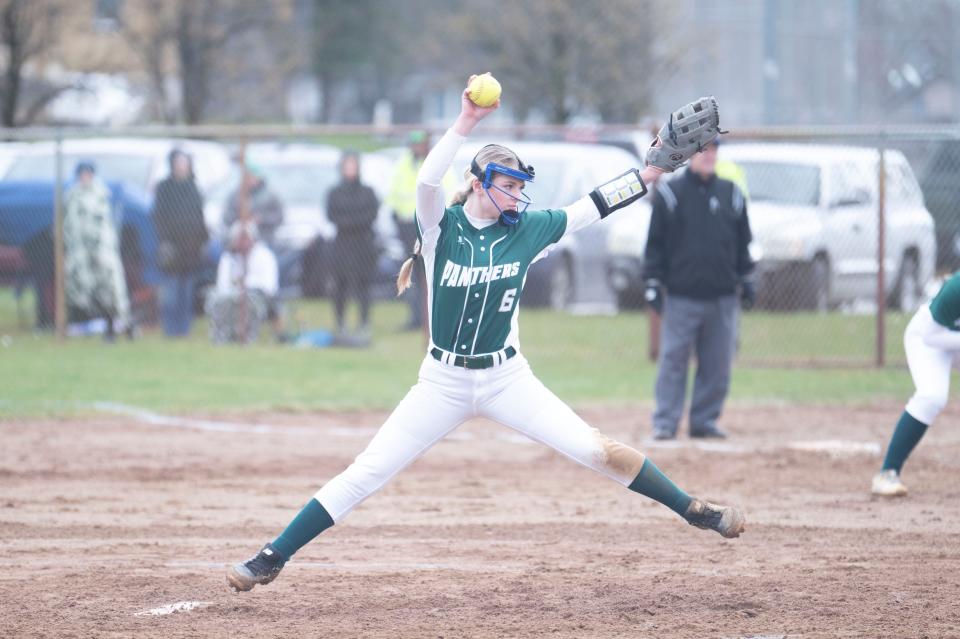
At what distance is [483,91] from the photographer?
5941mm

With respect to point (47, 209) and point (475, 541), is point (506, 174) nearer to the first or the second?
point (475, 541)

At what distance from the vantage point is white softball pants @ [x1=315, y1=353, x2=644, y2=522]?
623 centimetres

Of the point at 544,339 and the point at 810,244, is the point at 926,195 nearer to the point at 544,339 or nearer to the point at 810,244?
the point at 810,244

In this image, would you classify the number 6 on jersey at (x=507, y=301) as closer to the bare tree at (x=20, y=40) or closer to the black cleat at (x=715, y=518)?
the black cleat at (x=715, y=518)

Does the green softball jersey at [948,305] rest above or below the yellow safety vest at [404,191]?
below

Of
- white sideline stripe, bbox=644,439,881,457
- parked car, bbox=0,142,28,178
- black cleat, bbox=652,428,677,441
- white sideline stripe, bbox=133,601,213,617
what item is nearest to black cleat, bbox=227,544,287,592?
white sideline stripe, bbox=133,601,213,617

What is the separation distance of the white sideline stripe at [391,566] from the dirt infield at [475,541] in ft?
0.07

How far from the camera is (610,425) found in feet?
39.3

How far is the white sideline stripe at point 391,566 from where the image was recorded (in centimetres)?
711

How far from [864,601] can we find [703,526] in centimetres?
81

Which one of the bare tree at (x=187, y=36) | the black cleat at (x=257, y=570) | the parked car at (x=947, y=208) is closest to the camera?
the black cleat at (x=257, y=570)

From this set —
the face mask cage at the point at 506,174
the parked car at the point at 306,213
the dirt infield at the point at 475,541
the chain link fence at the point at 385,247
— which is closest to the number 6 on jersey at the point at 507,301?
the face mask cage at the point at 506,174

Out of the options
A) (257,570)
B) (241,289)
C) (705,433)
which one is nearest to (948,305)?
(705,433)

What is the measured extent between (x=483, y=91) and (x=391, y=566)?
2.63m
